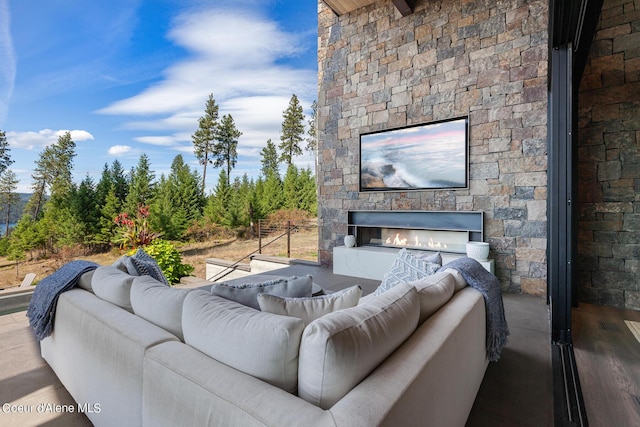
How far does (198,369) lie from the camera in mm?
945

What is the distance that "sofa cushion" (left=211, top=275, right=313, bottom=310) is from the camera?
1.30 metres

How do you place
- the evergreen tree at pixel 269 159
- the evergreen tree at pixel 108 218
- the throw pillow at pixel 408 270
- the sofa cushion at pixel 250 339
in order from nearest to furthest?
the sofa cushion at pixel 250 339
the throw pillow at pixel 408 270
the evergreen tree at pixel 108 218
the evergreen tree at pixel 269 159

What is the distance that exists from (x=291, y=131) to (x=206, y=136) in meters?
2.14

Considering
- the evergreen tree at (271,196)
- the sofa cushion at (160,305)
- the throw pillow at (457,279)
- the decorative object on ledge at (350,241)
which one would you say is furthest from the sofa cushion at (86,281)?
the evergreen tree at (271,196)

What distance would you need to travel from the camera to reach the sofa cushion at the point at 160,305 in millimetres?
1294

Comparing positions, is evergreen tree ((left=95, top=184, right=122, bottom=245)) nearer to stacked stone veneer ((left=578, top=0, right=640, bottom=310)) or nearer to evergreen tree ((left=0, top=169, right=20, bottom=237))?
evergreen tree ((left=0, top=169, right=20, bottom=237))

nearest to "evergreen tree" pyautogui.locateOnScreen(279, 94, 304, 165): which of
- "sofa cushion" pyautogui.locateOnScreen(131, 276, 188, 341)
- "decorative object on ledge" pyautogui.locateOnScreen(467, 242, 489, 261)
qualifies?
"decorative object on ledge" pyautogui.locateOnScreen(467, 242, 489, 261)

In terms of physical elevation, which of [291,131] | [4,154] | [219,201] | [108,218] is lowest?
[108,218]

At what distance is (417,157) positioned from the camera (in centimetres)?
430

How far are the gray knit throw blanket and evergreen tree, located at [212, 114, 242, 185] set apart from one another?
706 centimetres

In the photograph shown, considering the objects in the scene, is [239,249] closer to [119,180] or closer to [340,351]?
[119,180]

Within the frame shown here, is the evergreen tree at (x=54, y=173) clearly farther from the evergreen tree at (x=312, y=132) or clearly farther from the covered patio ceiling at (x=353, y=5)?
the covered patio ceiling at (x=353, y=5)

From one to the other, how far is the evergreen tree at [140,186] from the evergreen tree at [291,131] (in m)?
3.05

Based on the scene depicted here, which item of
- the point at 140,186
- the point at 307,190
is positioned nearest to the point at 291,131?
the point at 307,190
